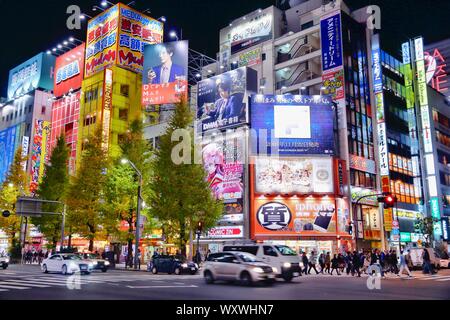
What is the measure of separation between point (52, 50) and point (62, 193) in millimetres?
43364

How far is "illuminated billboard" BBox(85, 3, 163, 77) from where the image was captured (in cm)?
5959

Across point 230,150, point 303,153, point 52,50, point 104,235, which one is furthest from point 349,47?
point 52,50

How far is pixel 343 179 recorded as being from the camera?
42469mm

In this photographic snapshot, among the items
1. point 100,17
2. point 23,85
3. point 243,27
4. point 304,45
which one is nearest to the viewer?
point 304,45

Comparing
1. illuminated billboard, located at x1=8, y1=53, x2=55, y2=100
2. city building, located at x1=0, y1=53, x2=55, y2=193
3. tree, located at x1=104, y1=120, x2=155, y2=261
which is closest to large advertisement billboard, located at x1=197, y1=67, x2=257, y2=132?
tree, located at x1=104, y1=120, x2=155, y2=261

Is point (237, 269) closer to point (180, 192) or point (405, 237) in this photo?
point (180, 192)

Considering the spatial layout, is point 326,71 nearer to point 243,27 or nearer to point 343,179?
point 343,179

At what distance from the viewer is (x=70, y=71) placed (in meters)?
68.6

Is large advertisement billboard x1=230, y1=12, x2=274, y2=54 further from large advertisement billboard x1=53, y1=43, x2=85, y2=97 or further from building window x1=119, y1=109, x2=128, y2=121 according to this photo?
large advertisement billboard x1=53, y1=43, x2=85, y2=97

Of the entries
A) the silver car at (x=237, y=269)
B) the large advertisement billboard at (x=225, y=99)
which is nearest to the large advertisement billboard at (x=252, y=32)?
the large advertisement billboard at (x=225, y=99)

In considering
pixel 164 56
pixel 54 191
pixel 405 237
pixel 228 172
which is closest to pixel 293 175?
pixel 228 172

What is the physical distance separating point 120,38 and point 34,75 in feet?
97.3

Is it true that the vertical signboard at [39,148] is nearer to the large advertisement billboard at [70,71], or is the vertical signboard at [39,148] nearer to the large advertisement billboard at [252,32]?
the large advertisement billboard at [70,71]

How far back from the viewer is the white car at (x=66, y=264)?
24656 millimetres
